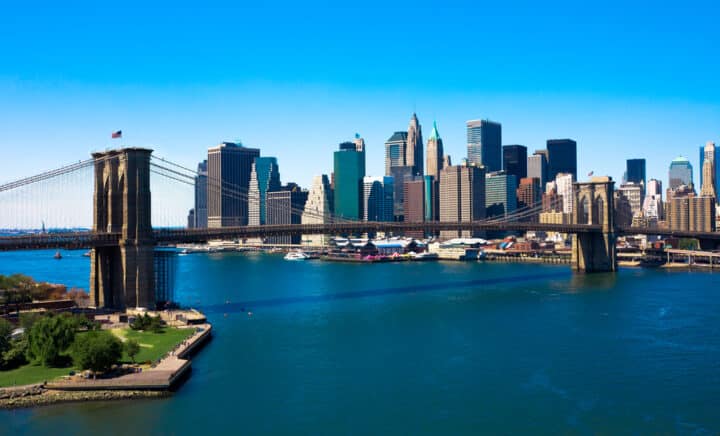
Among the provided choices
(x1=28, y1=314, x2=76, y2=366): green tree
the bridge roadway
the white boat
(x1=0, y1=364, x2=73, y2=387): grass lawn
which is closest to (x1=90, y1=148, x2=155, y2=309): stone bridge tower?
the bridge roadway

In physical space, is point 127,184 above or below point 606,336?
above

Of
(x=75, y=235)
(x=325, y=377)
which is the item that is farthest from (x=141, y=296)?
(x=325, y=377)

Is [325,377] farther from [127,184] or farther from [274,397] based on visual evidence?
[127,184]

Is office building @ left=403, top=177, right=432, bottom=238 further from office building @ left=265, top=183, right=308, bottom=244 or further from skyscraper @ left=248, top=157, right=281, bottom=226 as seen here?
skyscraper @ left=248, top=157, right=281, bottom=226

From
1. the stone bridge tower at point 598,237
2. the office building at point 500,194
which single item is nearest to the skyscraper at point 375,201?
the office building at point 500,194

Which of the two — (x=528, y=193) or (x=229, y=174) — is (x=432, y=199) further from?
(x=229, y=174)

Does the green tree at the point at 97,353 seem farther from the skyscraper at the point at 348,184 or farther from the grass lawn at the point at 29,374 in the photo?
the skyscraper at the point at 348,184
